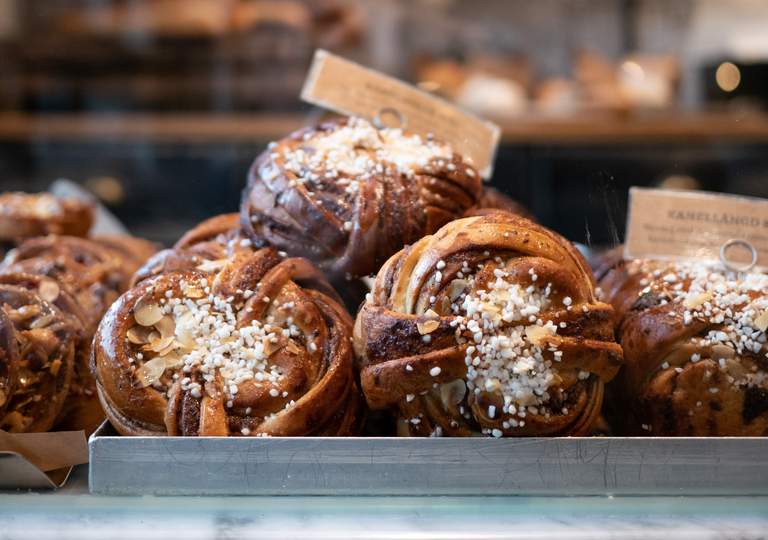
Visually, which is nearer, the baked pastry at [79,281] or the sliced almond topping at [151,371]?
the sliced almond topping at [151,371]

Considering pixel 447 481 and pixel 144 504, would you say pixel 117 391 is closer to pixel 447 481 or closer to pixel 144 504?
pixel 144 504

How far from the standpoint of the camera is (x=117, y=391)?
4.20 feet

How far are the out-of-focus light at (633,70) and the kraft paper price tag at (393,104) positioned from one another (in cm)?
268

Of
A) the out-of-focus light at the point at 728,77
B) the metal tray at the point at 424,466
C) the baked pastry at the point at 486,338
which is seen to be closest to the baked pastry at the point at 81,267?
the metal tray at the point at 424,466

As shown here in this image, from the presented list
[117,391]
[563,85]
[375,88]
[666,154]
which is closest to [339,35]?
[563,85]

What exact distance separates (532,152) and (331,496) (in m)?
2.87

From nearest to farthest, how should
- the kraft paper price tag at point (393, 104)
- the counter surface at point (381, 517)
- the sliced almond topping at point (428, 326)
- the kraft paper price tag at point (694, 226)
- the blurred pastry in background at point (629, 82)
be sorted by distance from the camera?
the counter surface at point (381, 517) < the sliced almond topping at point (428, 326) < the kraft paper price tag at point (694, 226) < the kraft paper price tag at point (393, 104) < the blurred pastry in background at point (629, 82)

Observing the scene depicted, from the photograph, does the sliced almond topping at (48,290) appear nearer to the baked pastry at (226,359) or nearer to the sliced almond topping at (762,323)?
the baked pastry at (226,359)

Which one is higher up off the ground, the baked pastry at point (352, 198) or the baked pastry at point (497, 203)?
the baked pastry at point (352, 198)

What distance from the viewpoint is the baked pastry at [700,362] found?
4.43ft

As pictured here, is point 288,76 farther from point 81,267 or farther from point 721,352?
point 721,352

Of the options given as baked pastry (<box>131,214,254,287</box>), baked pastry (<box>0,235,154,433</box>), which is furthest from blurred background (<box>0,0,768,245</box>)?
baked pastry (<box>131,214,254,287</box>)

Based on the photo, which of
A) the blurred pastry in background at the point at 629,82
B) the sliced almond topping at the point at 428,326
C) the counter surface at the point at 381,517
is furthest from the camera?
the blurred pastry in background at the point at 629,82

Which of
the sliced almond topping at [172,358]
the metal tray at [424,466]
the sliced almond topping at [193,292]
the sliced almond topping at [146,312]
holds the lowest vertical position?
the metal tray at [424,466]
